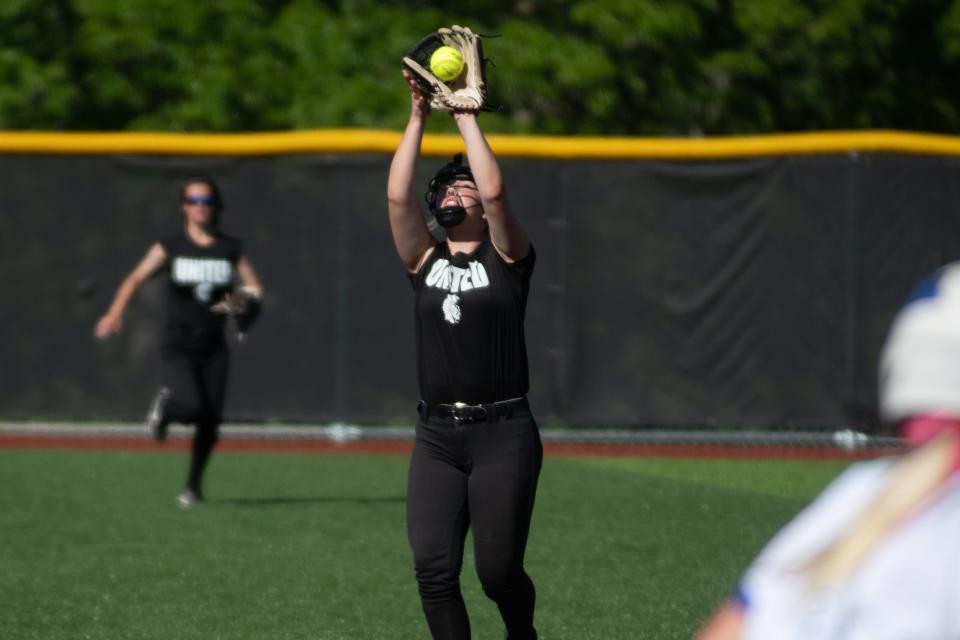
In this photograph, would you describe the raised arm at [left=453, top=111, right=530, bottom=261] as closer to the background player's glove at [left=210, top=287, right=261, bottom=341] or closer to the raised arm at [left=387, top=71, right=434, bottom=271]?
the raised arm at [left=387, top=71, right=434, bottom=271]

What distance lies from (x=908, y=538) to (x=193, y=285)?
8.91 meters

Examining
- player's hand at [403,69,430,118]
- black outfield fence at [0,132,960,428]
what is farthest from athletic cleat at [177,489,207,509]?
player's hand at [403,69,430,118]

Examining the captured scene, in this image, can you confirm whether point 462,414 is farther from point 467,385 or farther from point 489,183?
point 489,183

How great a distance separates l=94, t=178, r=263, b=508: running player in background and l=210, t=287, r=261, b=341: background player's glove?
0.01m

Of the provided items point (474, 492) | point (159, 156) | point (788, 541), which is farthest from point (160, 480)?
point (788, 541)

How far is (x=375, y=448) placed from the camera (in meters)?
14.6

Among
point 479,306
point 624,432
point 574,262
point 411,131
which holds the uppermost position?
point 411,131

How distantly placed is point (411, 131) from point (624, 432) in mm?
9184

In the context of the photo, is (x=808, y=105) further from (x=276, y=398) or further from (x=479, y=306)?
(x=479, y=306)

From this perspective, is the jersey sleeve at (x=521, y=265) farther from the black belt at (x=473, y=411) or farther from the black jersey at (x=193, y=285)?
the black jersey at (x=193, y=285)

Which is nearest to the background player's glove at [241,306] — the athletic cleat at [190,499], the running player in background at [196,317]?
the running player in background at [196,317]

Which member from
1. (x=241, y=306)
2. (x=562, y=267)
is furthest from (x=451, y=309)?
(x=562, y=267)

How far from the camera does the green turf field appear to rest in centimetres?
743

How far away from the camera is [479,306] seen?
5.77m
